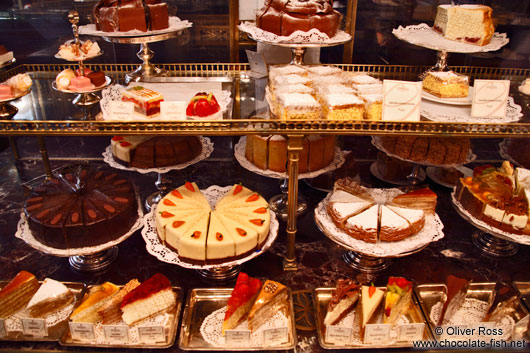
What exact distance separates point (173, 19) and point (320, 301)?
89.1 inches

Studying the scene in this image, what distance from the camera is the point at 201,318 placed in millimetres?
2596

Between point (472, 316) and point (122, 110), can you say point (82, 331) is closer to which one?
point (122, 110)

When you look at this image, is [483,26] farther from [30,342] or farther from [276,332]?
[30,342]

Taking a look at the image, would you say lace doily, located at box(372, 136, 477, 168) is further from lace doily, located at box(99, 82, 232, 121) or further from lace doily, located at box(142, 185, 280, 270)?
lace doily, located at box(99, 82, 232, 121)

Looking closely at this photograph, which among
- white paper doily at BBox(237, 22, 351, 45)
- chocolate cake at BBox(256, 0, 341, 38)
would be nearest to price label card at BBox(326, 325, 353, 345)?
white paper doily at BBox(237, 22, 351, 45)

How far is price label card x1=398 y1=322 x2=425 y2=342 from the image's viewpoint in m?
2.43

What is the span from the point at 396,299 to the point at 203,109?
147cm

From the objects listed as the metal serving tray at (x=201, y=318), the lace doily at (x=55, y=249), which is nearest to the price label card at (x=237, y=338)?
the metal serving tray at (x=201, y=318)

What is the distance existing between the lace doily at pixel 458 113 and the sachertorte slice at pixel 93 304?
204cm

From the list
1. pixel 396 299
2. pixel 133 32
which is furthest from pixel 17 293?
pixel 396 299

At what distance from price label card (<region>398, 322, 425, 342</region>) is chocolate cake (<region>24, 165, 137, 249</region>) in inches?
68.7

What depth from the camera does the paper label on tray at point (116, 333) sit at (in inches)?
93.8

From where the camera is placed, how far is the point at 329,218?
2971 millimetres

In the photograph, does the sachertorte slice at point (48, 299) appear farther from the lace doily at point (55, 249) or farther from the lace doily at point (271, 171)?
the lace doily at point (271, 171)
